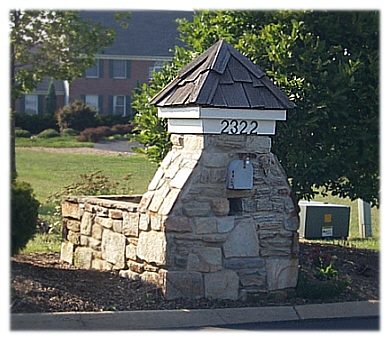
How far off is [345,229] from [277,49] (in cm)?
402

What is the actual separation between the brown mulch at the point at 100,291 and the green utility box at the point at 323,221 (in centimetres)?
275

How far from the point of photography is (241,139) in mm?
7285

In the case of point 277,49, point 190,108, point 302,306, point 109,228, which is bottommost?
point 302,306

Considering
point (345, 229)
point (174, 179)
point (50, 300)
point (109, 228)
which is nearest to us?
point (50, 300)

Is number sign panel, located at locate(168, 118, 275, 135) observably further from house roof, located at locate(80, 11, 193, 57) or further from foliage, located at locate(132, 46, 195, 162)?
house roof, located at locate(80, 11, 193, 57)

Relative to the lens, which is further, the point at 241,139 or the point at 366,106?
the point at 366,106

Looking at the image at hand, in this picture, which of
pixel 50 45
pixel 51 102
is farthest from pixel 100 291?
pixel 51 102

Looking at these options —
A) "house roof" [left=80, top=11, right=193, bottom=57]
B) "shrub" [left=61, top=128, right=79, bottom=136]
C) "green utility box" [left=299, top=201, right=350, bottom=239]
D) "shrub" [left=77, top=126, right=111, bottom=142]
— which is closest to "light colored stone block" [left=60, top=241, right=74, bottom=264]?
"green utility box" [left=299, top=201, right=350, bottom=239]

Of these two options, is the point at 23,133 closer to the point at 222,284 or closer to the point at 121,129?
the point at 121,129

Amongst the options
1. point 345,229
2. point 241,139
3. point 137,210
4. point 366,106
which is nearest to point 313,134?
point 366,106

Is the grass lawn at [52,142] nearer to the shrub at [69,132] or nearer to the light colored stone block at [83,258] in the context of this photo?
the shrub at [69,132]

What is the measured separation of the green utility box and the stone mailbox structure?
389cm

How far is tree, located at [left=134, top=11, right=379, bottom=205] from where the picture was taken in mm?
8547

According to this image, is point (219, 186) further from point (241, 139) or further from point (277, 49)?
point (277, 49)
